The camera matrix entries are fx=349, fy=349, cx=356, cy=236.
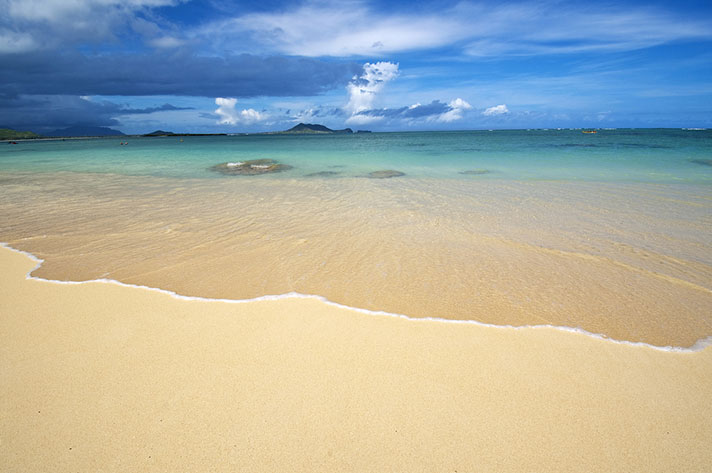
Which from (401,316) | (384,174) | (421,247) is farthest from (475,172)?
(401,316)

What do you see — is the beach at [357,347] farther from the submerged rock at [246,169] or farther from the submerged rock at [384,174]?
the submerged rock at [246,169]

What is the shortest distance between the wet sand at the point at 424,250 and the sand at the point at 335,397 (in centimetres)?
63

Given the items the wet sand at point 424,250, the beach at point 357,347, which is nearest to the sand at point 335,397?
the beach at point 357,347

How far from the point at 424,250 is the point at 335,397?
403cm

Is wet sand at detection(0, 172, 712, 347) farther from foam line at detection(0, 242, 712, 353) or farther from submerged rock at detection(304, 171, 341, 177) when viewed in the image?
submerged rock at detection(304, 171, 341, 177)

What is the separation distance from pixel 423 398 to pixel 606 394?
1506 millimetres

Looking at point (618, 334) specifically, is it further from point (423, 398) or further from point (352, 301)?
point (352, 301)

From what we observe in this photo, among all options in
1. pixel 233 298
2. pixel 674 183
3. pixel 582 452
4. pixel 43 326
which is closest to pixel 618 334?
pixel 582 452

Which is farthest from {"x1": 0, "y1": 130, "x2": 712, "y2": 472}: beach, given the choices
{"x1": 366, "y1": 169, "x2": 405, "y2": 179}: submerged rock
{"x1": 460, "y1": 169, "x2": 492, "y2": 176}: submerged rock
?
{"x1": 460, "y1": 169, "x2": 492, "y2": 176}: submerged rock

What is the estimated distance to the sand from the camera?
7.74ft

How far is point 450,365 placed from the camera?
318cm

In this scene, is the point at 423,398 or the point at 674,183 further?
the point at 674,183

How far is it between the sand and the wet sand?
24.8 inches

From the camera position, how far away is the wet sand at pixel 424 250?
440cm
